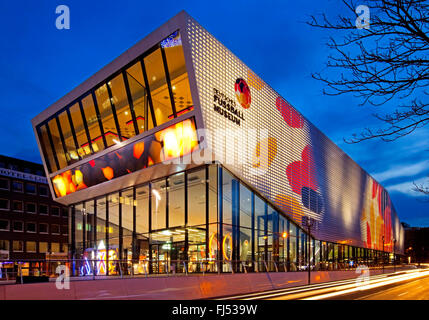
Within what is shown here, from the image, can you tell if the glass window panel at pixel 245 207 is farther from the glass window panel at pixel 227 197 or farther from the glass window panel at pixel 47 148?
the glass window panel at pixel 47 148

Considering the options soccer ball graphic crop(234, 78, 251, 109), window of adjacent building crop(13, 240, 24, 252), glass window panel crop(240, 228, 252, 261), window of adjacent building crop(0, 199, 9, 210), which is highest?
soccer ball graphic crop(234, 78, 251, 109)

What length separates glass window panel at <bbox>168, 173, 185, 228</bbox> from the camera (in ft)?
93.1

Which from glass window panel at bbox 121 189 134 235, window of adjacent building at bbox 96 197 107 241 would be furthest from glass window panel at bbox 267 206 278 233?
window of adjacent building at bbox 96 197 107 241

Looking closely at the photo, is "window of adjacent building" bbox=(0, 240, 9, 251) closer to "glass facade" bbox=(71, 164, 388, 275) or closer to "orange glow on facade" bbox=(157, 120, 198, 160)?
"glass facade" bbox=(71, 164, 388, 275)

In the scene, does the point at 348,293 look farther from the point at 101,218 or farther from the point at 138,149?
the point at 101,218

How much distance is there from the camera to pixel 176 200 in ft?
94.9

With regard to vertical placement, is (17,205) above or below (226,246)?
above

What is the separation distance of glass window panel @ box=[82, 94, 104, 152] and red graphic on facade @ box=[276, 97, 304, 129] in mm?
15631

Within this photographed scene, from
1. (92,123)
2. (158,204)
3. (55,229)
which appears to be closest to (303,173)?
(158,204)

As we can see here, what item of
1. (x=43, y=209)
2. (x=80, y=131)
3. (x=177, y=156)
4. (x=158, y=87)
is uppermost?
(x=158, y=87)

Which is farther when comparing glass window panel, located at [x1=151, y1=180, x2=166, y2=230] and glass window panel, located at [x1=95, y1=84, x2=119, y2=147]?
glass window panel, located at [x1=151, y1=180, x2=166, y2=230]

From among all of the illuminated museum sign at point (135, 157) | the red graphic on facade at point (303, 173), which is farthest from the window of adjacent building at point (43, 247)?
the red graphic on facade at point (303, 173)

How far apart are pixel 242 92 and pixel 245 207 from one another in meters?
8.57

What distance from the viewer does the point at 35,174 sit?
74.0 metres
